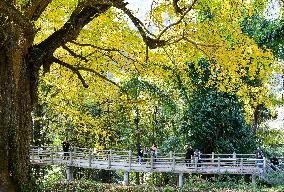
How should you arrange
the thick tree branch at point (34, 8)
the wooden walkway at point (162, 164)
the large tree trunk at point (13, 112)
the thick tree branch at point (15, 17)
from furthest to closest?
the wooden walkway at point (162, 164) → the large tree trunk at point (13, 112) → the thick tree branch at point (34, 8) → the thick tree branch at point (15, 17)

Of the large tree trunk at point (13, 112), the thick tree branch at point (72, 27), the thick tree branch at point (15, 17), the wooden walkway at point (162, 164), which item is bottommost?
the wooden walkway at point (162, 164)

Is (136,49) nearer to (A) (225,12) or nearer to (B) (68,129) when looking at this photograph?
(A) (225,12)

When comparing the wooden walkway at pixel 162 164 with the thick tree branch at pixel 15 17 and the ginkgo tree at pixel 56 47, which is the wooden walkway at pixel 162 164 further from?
the thick tree branch at pixel 15 17

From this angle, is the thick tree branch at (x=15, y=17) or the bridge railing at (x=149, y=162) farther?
the bridge railing at (x=149, y=162)

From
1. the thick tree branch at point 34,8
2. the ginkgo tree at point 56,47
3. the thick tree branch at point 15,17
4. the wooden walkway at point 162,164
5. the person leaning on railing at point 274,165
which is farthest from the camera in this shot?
the person leaning on railing at point 274,165

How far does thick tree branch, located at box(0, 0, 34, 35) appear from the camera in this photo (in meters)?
7.90

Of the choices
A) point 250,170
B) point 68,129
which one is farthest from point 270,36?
point 68,129

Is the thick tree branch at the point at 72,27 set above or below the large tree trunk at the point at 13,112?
above

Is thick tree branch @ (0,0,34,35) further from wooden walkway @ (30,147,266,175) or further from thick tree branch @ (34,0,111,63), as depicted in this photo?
wooden walkway @ (30,147,266,175)

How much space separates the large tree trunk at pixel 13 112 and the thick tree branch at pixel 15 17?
207 millimetres

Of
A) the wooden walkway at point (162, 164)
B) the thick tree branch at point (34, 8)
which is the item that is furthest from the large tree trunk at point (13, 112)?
the wooden walkway at point (162, 164)

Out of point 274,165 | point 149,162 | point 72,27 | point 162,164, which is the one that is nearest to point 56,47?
point 72,27

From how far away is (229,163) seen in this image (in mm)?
22422

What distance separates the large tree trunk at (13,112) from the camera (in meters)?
9.99
